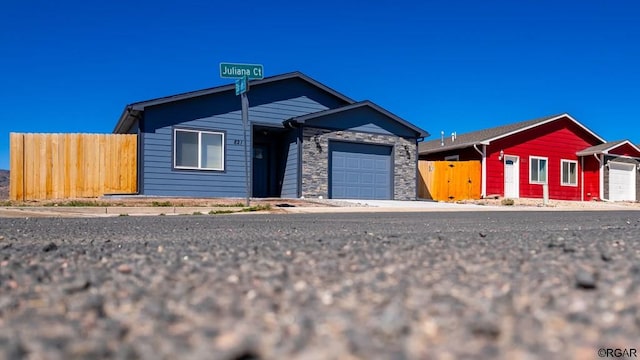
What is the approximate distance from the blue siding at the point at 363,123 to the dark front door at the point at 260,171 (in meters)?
2.44

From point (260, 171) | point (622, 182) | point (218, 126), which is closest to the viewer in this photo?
point (218, 126)

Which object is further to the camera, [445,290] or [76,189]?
[76,189]

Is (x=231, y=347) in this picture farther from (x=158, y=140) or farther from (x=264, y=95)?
(x=264, y=95)

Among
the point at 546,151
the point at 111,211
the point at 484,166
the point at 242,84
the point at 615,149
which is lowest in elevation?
the point at 111,211

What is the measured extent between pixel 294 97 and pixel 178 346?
15501 mm

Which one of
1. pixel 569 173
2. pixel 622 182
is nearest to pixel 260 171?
pixel 569 173

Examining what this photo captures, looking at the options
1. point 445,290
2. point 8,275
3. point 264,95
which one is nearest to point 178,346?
point 445,290

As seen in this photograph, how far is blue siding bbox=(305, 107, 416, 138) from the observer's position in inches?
618

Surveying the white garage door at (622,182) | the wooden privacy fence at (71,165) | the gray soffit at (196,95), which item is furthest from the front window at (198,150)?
the white garage door at (622,182)

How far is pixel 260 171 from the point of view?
663 inches

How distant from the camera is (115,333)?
1176mm

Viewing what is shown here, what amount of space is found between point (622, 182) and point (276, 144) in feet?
58.3

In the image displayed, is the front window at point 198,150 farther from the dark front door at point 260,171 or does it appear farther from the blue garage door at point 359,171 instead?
the blue garage door at point 359,171

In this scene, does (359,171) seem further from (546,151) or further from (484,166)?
(546,151)
